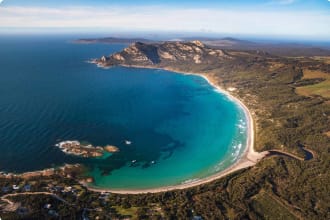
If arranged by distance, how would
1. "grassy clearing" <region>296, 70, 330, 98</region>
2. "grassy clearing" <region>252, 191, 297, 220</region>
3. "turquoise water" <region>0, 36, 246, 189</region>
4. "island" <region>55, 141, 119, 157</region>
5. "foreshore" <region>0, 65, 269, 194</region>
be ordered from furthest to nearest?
"grassy clearing" <region>296, 70, 330, 98</region>, "island" <region>55, 141, 119, 157</region>, "turquoise water" <region>0, 36, 246, 189</region>, "foreshore" <region>0, 65, 269, 194</region>, "grassy clearing" <region>252, 191, 297, 220</region>

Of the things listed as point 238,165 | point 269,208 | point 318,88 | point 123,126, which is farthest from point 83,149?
point 318,88

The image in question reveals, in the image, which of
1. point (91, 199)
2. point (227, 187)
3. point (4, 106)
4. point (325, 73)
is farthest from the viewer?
point (325, 73)

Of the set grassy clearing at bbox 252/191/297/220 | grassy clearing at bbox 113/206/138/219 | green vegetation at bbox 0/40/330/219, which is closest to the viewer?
grassy clearing at bbox 113/206/138/219

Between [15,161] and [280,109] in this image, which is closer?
[15,161]

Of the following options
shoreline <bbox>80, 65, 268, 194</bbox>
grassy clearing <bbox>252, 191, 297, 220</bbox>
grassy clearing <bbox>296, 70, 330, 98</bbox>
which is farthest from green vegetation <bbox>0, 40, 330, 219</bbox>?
grassy clearing <bbox>296, 70, 330, 98</bbox>

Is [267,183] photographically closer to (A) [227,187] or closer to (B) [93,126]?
(A) [227,187]

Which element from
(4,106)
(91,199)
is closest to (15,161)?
(91,199)

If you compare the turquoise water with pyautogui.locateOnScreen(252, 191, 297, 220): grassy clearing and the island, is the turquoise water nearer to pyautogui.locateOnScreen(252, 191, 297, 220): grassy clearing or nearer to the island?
the island

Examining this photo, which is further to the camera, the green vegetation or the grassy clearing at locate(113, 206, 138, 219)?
the green vegetation

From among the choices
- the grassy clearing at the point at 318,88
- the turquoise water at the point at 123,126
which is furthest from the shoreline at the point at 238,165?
the grassy clearing at the point at 318,88
